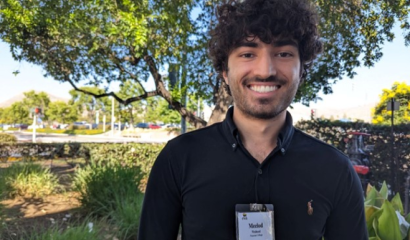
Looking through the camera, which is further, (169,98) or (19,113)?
(19,113)

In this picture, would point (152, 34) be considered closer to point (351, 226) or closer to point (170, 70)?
point (170, 70)

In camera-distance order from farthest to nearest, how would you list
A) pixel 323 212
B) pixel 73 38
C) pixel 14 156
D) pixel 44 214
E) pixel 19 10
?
pixel 14 156 → pixel 73 38 → pixel 19 10 → pixel 44 214 → pixel 323 212

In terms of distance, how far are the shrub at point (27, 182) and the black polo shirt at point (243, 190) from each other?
7.07 meters

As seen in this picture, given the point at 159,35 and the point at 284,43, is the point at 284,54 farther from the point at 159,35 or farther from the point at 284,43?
the point at 159,35

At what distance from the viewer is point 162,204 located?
53.7 inches

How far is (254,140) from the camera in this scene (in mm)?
1456

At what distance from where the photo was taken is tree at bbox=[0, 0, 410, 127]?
7.07m

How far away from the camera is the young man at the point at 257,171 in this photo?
1.32 m

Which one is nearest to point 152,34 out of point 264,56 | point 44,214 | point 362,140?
point 44,214

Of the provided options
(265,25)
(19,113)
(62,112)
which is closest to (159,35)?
(265,25)

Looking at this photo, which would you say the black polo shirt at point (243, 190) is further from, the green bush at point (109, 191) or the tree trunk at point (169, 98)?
the tree trunk at point (169, 98)

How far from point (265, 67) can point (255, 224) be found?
55 cm

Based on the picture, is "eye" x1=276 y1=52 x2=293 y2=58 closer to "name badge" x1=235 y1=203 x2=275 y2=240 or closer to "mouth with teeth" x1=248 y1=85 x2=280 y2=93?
"mouth with teeth" x1=248 y1=85 x2=280 y2=93

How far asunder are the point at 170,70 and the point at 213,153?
7.28 meters
